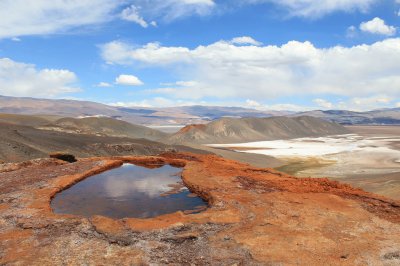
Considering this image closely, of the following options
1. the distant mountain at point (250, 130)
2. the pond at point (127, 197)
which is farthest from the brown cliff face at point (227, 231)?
the distant mountain at point (250, 130)

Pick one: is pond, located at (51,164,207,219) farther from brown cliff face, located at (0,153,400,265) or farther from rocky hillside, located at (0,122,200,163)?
rocky hillside, located at (0,122,200,163)

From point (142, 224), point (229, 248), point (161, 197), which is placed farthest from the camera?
point (161, 197)

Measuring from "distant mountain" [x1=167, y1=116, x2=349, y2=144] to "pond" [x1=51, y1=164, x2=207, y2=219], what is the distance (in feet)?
242

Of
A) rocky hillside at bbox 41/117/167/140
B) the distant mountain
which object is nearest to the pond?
rocky hillside at bbox 41/117/167/140

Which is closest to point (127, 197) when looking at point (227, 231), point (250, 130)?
point (227, 231)

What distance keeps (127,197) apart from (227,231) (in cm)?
897

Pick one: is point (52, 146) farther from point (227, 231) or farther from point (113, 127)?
point (113, 127)

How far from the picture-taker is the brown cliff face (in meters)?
12.0

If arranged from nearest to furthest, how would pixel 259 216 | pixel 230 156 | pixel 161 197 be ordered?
1. pixel 259 216
2. pixel 161 197
3. pixel 230 156

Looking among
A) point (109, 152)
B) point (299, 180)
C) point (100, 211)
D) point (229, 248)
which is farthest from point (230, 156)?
point (229, 248)

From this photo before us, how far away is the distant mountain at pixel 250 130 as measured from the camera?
108 metres

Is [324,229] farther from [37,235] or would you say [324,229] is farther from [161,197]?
[37,235]

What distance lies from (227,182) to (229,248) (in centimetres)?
1014

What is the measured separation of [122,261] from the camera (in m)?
11.7
